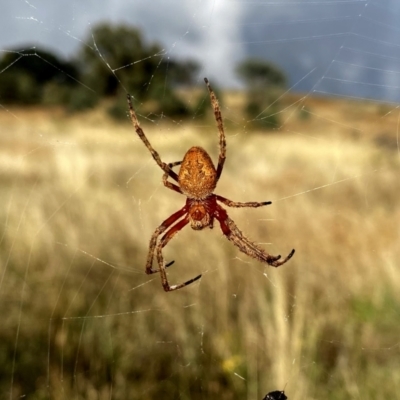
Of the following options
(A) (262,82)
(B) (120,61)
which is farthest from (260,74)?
(B) (120,61)

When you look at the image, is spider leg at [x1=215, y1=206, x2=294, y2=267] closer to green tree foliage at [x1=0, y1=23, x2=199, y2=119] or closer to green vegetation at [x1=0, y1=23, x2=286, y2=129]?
green vegetation at [x1=0, y1=23, x2=286, y2=129]

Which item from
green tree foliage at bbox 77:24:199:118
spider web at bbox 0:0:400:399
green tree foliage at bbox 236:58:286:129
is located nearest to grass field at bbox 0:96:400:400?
spider web at bbox 0:0:400:399

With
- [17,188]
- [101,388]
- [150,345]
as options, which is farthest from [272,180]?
[101,388]

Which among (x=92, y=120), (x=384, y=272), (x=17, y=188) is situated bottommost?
(x=384, y=272)

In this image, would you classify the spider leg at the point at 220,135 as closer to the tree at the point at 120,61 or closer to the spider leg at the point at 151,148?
the spider leg at the point at 151,148

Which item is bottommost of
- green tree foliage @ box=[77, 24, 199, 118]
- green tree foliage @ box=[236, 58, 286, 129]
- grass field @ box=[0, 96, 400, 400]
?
grass field @ box=[0, 96, 400, 400]

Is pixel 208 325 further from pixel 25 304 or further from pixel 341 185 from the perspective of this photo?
pixel 341 185
